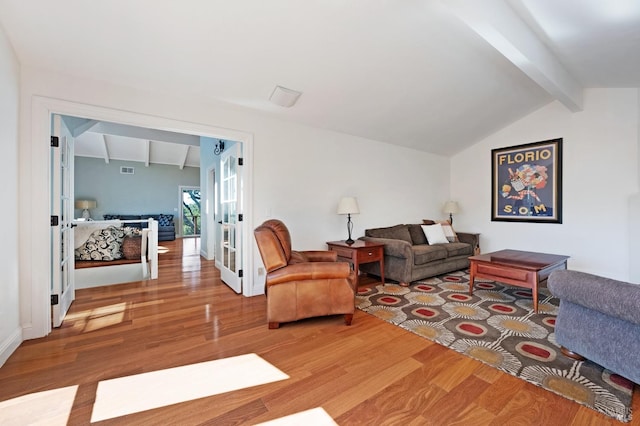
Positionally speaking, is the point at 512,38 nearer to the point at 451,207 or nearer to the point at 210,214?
the point at 451,207

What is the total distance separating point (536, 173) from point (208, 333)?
5421mm

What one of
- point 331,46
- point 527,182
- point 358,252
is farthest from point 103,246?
point 527,182

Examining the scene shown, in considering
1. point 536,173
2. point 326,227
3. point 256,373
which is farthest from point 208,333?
point 536,173

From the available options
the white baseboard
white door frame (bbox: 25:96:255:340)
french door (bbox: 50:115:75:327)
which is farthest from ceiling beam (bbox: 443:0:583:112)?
the white baseboard

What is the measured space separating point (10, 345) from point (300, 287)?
2.12 metres

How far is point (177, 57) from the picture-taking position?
238 cm

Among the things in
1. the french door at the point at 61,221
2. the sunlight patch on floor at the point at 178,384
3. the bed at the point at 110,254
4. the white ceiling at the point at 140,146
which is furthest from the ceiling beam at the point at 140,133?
the sunlight patch on floor at the point at 178,384

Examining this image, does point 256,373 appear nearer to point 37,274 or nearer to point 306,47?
point 37,274

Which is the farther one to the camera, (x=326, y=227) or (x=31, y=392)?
(x=326, y=227)

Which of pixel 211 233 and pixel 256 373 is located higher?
pixel 211 233

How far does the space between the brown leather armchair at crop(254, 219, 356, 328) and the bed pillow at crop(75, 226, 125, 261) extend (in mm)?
3278

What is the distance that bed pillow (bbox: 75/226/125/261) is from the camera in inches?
163

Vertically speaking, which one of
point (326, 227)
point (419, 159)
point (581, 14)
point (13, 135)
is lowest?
point (326, 227)

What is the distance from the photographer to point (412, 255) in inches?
147
